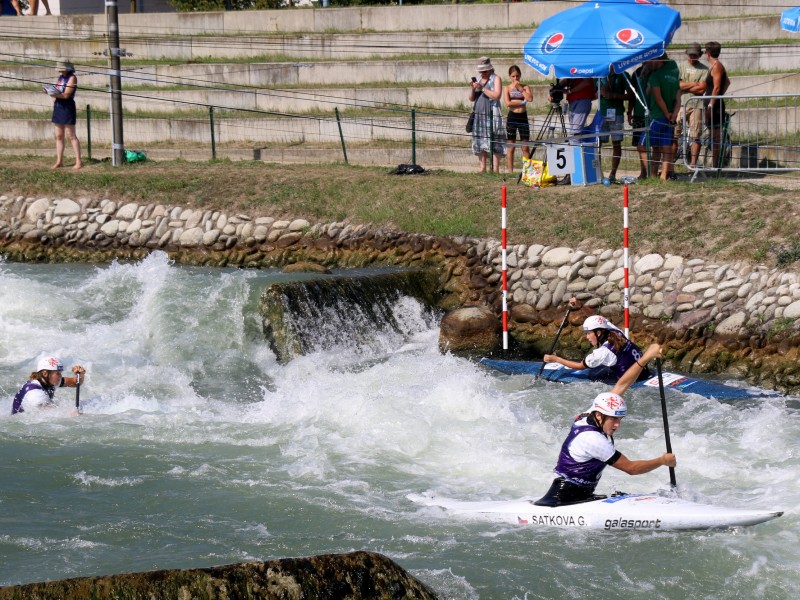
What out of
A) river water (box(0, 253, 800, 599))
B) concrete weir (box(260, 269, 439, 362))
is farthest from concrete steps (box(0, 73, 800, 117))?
concrete weir (box(260, 269, 439, 362))

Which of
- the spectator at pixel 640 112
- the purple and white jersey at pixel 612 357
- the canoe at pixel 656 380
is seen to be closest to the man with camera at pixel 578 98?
the spectator at pixel 640 112

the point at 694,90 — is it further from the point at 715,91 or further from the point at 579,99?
the point at 579,99

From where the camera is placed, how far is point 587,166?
1638 centimetres

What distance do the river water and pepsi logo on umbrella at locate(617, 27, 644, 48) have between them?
4422 millimetres

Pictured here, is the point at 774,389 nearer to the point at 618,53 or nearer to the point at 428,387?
the point at 428,387

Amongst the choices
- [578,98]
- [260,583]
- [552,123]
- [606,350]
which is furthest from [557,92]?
[260,583]

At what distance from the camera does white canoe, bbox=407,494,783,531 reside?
830 centimetres

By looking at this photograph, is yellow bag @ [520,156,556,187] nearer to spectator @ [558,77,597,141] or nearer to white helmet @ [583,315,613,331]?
spectator @ [558,77,597,141]

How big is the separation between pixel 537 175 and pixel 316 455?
7.52 meters

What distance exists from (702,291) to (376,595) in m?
8.48

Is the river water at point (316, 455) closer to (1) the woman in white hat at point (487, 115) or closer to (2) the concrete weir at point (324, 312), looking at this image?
(2) the concrete weir at point (324, 312)

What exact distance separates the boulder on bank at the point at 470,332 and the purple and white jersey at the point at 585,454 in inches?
222

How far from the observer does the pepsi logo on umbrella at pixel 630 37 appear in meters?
15.1

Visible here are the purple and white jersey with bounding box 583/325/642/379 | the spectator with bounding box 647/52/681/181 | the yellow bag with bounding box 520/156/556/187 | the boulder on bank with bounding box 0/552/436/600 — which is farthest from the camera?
the yellow bag with bounding box 520/156/556/187
